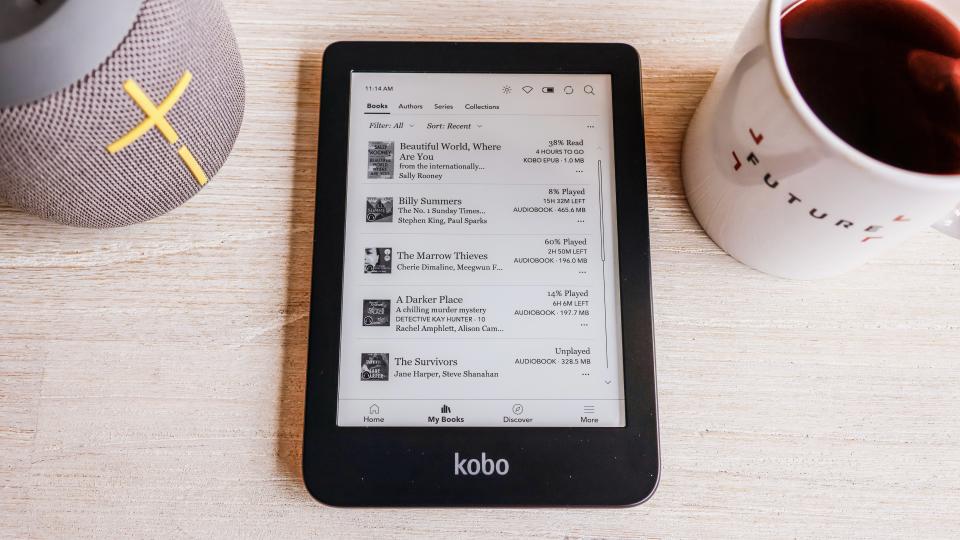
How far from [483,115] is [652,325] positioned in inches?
5.5

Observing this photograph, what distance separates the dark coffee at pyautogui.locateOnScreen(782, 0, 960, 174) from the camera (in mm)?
277

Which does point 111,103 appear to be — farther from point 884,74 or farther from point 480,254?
point 884,74

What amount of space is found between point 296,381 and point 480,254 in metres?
0.11

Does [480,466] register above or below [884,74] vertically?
below

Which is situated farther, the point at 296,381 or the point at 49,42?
the point at 296,381

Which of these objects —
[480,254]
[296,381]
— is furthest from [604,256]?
[296,381]

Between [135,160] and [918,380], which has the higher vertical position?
[135,160]

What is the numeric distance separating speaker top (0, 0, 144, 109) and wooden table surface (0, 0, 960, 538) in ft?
0.42

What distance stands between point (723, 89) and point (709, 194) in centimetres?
6

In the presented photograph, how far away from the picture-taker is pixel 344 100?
0.36m

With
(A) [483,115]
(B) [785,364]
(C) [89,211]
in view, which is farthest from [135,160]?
(B) [785,364]

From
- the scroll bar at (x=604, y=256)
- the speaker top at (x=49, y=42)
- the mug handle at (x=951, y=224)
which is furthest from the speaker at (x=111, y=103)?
the mug handle at (x=951, y=224)

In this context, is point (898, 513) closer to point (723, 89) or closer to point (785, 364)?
point (785, 364)

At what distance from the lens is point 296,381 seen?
342 millimetres
